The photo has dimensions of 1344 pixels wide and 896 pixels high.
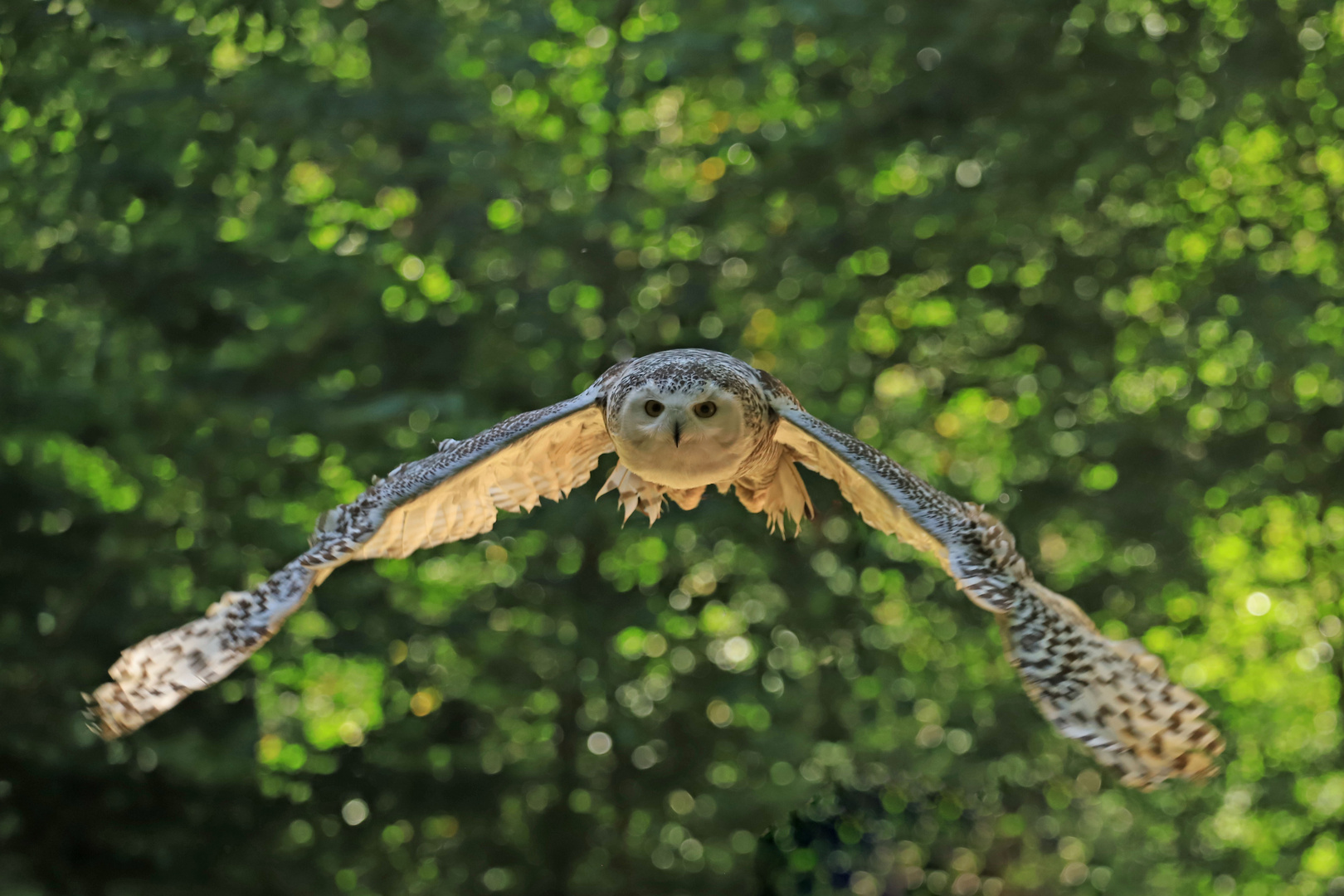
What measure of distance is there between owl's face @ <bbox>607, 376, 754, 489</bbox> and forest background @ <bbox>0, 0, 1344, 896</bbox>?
88.9 inches

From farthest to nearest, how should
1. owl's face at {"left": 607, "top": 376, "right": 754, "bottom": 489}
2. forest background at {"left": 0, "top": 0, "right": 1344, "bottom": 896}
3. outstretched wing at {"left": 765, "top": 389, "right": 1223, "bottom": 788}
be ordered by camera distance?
forest background at {"left": 0, "top": 0, "right": 1344, "bottom": 896} → owl's face at {"left": 607, "top": 376, "right": 754, "bottom": 489} → outstretched wing at {"left": 765, "top": 389, "right": 1223, "bottom": 788}

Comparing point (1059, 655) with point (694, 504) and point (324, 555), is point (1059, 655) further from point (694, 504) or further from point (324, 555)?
point (324, 555)

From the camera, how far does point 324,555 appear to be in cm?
289

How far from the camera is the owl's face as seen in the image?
2797mm

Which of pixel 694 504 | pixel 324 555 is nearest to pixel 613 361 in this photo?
pixel 694 504

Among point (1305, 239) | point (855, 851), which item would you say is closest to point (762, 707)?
point (855, 851)

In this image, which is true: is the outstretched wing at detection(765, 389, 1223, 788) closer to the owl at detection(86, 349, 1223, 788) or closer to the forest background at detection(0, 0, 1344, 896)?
the owl at detection(86, 349, 1223, 788)

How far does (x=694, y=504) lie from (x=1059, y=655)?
1.07 meters

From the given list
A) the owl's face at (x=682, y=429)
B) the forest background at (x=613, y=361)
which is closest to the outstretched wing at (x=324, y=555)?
the owl's face at (x=682, y=429)

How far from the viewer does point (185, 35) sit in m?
5.16

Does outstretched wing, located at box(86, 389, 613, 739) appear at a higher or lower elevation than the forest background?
higher

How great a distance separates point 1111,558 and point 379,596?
11.5 ft

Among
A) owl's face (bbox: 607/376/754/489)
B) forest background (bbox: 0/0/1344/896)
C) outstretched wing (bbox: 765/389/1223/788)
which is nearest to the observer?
outstretched wing (bbox: 765/389/1223/788)

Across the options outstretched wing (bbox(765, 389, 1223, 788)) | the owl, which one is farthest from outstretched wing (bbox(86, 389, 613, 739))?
outstretched wing (bbox(765, 389, 1223, 788))
